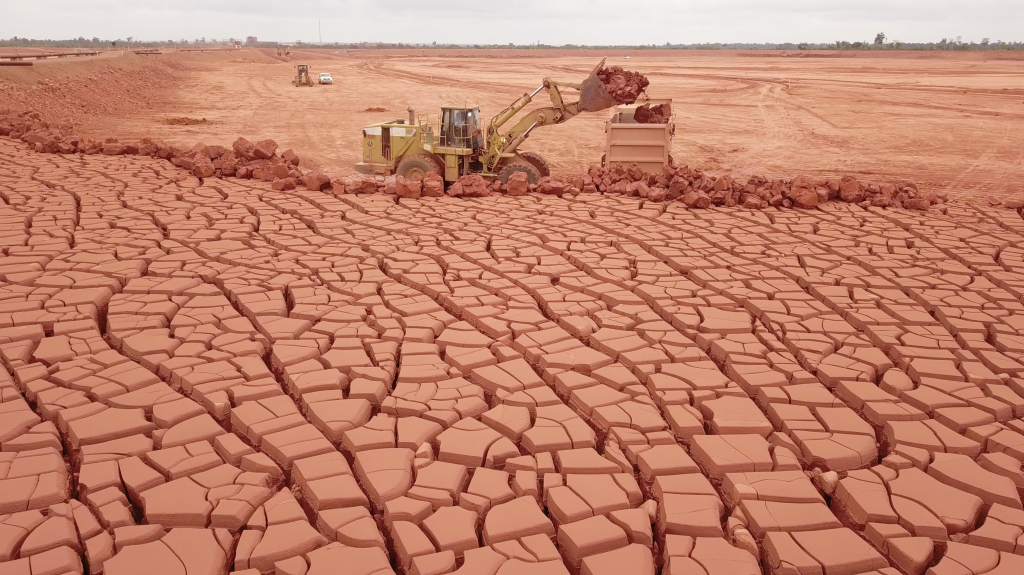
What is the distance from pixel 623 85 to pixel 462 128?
2549 mm

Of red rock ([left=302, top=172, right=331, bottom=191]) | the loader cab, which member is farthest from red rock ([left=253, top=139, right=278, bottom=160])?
the loader cab

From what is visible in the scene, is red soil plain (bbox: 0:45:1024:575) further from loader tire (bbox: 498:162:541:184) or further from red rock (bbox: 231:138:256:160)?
loader tire (bbox: 498:162:541:184)

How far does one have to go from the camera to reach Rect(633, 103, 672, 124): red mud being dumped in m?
11.4

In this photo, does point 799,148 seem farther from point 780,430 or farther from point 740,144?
point 780,430

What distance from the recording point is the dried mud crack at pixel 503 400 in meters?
2.93

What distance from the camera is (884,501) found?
10.4 feet

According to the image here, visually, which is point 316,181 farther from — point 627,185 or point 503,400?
point 503,400

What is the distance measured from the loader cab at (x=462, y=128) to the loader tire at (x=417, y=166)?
0.38 metres

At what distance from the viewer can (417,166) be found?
37.3 ft

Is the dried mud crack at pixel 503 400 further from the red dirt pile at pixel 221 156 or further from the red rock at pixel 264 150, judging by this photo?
the red rock at pixel 264 150

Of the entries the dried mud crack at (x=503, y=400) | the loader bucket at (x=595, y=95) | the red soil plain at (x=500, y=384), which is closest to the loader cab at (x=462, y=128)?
the loader bucket at (x=595, y=95)

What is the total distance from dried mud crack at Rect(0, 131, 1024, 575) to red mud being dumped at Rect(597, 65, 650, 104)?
12.8 feet

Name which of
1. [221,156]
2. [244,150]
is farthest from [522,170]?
[221,156]

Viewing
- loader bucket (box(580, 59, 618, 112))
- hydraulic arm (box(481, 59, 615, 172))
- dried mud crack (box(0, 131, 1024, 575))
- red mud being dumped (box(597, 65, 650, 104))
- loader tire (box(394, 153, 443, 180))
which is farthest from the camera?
loader tire (box(394, 153, 443, 180))
